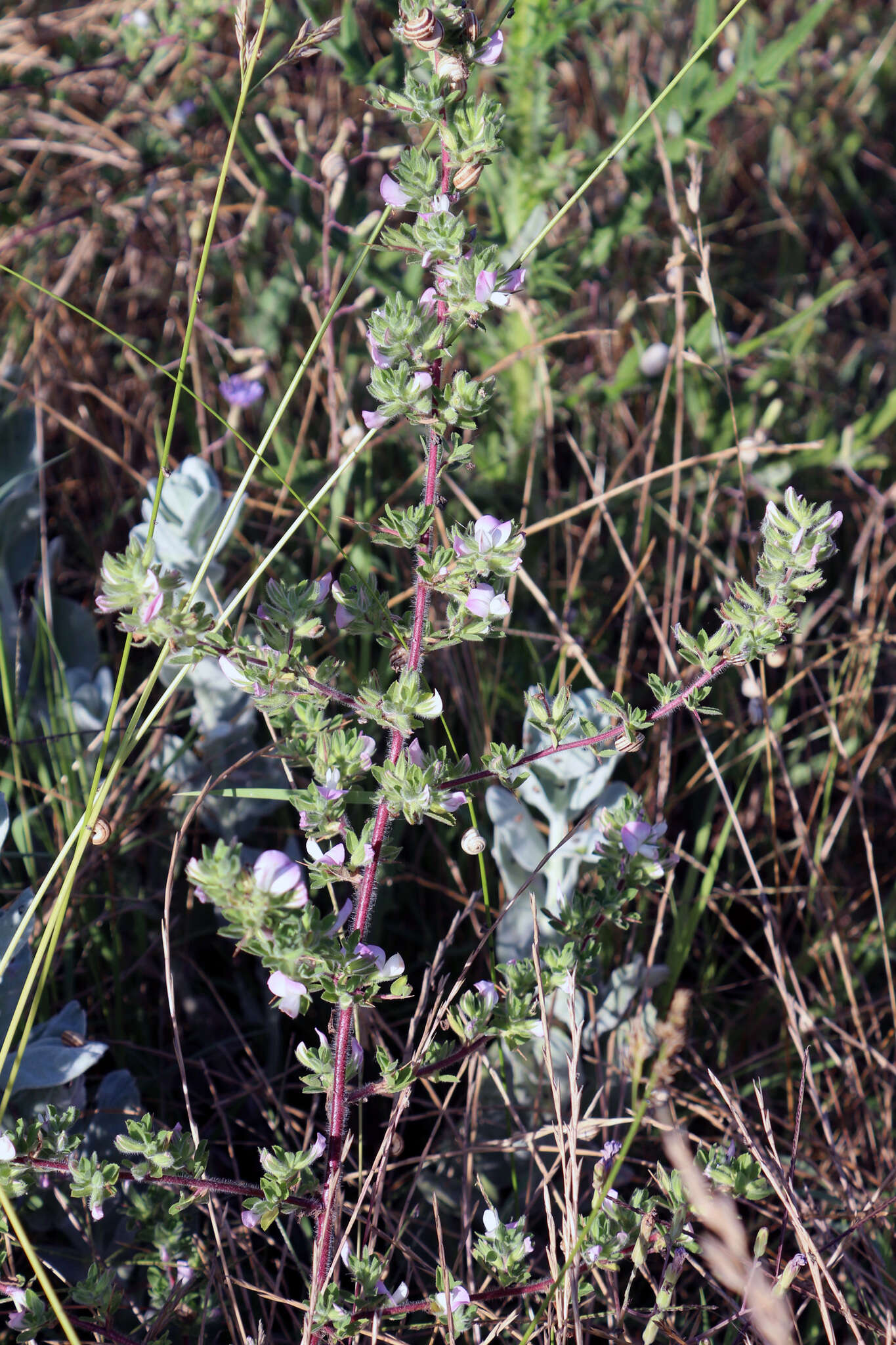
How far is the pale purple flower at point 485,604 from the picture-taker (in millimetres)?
944

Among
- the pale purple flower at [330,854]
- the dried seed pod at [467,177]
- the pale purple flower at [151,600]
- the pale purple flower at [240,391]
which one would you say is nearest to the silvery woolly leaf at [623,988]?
the pale purple flower at [330,854]

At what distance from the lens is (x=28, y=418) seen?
1.79 m

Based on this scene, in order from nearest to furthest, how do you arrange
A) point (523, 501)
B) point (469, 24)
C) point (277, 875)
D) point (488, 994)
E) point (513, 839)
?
1. point (277, 875)
2. point (469, 24)
3. point (488, 994)
4. point (513, 839)
5. point (523, 501)

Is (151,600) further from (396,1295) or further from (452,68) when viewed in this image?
(396,1295)

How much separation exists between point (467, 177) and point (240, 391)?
3.78ft

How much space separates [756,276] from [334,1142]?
2573 millimetres

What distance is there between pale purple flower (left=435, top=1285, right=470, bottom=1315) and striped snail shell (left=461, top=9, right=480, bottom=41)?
1.17 metres

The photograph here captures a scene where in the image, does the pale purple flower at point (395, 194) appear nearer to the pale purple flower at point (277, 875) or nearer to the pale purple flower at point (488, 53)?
the pale purple flower at point (488, 53)

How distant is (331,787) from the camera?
0.95 metres

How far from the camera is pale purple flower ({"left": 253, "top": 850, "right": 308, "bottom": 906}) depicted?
2.69 ft

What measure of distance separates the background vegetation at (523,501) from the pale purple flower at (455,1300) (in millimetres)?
145

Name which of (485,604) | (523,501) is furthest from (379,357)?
(523,501)

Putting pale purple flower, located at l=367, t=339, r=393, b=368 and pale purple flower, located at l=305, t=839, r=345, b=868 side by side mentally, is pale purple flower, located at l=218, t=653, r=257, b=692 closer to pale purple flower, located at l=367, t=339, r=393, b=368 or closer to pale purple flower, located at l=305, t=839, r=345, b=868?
pale purple flower, located at l=305, t=839, r=345, b=868

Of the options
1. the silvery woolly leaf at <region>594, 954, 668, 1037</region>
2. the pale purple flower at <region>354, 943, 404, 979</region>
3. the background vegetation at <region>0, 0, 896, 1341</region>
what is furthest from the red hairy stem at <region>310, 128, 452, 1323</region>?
the silvery woolly leaf at <region>594, 954, 668, 1037</region>
